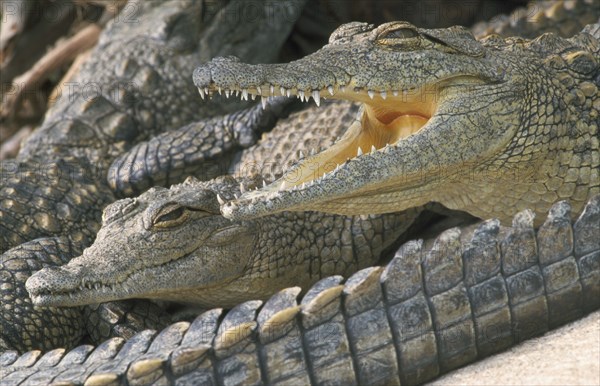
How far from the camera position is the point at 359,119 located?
3.80 metres

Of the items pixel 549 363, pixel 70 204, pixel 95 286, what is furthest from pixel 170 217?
pixel 549 363

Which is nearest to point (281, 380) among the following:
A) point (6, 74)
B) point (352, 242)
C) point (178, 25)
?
point (352, 242)

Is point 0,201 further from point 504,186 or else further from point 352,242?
point 504,186

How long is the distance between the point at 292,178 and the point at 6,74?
3.86 metres

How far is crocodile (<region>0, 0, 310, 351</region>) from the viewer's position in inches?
158

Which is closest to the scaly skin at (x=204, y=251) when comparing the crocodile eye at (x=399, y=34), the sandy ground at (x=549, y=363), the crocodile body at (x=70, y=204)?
the crocodile body at (x=70, y=204)

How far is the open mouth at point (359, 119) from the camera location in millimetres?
3391

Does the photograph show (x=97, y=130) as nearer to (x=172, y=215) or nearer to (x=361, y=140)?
(x=172, y=215)

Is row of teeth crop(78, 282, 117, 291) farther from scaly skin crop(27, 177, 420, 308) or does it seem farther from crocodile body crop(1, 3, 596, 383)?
crocodile body crop(1, 3, 596, 383)

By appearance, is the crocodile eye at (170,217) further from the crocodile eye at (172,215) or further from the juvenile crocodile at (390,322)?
the juvenile crocodile at (390,322)

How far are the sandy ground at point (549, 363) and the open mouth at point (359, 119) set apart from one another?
80 cm

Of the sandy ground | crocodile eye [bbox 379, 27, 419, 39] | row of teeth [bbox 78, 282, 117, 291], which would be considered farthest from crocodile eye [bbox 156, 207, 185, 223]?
the sandy ground

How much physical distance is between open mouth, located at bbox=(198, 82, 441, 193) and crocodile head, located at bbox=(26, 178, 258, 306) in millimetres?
482

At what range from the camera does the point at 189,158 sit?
16.4 ft
